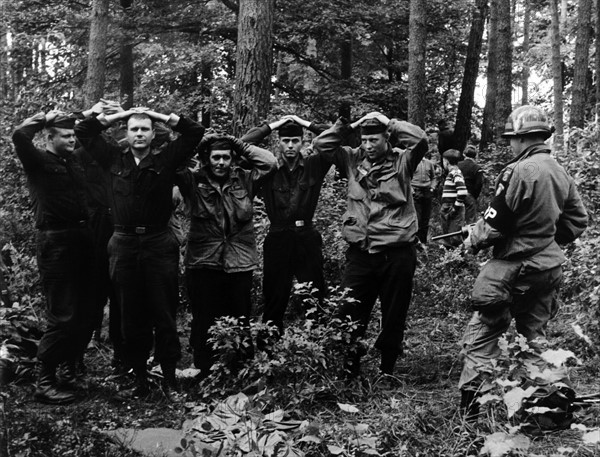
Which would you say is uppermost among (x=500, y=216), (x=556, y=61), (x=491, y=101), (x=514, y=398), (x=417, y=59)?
(x=556, y=61)

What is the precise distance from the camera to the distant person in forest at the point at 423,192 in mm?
12242

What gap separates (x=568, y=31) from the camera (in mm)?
27422

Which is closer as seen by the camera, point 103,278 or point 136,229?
point 136,229

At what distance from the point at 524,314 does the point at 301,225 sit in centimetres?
238

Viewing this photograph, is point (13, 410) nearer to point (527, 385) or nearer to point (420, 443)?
point (420, 443)

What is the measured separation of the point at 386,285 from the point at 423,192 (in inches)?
259

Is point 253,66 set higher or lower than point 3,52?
lower

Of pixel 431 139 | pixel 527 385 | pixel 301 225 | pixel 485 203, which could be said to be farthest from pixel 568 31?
pixel 527 385

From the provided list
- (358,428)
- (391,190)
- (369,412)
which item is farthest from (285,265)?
(358,428)

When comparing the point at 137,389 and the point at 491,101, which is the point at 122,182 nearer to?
the point at 137,389

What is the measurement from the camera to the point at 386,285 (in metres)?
5.95

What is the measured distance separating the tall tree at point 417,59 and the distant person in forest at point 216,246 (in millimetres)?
7551

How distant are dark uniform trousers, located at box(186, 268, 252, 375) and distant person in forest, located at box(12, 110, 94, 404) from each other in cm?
107

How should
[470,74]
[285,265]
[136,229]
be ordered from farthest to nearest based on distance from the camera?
1. [470,74]
2. [285,265]
3. [136,229]
